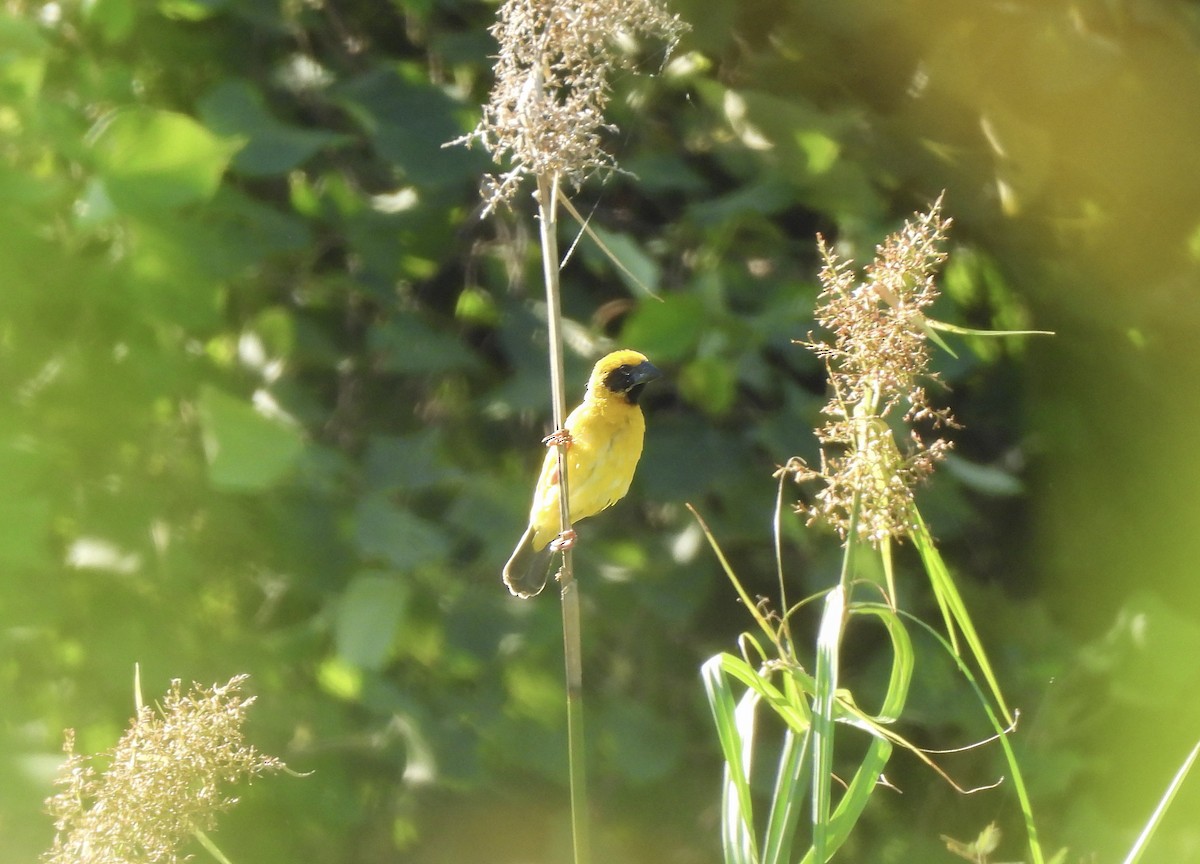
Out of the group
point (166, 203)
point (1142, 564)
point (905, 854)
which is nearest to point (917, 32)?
point (1142, 564)

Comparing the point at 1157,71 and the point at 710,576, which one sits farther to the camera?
the point at 710,576

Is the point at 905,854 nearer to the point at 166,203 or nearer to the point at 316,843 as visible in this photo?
the point at 316,843

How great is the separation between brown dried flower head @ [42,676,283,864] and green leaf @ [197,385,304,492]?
26.8 inches

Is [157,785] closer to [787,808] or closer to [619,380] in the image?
[787,808]

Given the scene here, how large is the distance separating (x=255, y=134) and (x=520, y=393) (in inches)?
15.9

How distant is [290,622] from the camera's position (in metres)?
1.58

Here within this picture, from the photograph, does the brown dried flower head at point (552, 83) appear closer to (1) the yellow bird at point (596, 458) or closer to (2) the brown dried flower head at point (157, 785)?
(2) the brown dried flower head at point (157, 785)

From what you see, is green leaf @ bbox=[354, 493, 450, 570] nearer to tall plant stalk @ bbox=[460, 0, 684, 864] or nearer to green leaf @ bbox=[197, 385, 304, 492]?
green leaf @ bbox=[197, 385, 304, 492]

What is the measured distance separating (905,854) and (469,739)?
0.52m

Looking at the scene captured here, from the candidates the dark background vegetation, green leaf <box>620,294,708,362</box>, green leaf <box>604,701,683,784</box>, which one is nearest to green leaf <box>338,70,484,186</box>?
the dark background vegetation

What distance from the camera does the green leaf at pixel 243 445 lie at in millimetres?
1315

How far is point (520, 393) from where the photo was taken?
1332mm

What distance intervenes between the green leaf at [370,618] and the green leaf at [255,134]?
457mm

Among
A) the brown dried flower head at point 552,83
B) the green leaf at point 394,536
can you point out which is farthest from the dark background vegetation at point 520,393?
the brown dried flower head at point 552,83
